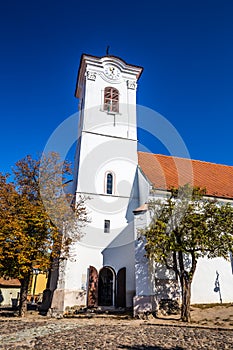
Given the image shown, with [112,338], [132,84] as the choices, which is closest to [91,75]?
[132,84]

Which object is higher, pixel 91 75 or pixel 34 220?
pixel 91 75

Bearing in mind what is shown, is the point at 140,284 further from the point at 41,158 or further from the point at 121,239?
the point at 41,158

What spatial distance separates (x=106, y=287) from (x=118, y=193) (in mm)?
6016

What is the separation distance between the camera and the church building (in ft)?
49.3

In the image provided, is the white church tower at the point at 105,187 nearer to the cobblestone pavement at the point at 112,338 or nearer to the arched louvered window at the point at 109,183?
the arched louvered window at the point at 109,183

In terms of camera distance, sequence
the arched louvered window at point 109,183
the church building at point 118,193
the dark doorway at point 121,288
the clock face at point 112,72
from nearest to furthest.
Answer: the church building at point 118,193 → the dark doorway at point 121,288 → the arched louvered window at point 109,183 → the clock face at point 112,72

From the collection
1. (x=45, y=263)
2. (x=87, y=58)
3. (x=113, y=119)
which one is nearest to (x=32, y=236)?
(x=45, y=263)

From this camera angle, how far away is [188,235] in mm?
12477

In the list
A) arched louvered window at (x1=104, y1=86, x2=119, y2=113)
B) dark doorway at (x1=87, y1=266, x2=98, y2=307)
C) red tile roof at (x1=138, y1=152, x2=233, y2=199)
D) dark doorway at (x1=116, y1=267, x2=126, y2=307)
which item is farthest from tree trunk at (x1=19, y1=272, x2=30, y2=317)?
arched louvered window at (x1=104, y1=86, x2=119, y2=113)

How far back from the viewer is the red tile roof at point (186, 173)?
18.5 meters

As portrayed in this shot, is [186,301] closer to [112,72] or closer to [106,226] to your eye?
[106,226]

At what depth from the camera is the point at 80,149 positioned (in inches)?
756

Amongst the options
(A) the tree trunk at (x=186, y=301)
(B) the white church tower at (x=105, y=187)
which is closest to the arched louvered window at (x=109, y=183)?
(B) the white church tower at (x=105, y=187)

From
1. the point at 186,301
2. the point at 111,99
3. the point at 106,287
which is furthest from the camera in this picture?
the point at 111,99
